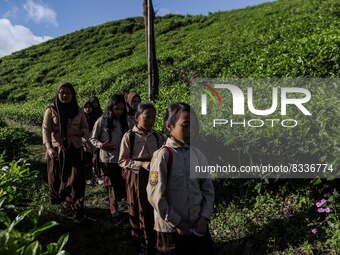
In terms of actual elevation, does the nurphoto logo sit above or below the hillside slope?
below

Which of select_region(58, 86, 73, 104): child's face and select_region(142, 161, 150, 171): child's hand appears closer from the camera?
select_region(142, 161, 150, 171): child's hand

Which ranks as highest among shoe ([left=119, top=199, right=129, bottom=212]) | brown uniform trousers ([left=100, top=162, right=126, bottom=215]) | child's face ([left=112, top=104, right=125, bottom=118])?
child's face ([left=112, top=104, right=125, bottom=118])

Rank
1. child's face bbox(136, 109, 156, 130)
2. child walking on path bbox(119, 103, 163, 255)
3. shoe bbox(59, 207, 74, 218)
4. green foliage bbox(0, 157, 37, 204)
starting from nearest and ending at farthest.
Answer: green foliage bbox(0, 157, 37, 204), child's face bbox(136, 109, 156, 130), child walking on path bbox(119, 103, 163, 255), shoe bbox(59, 207, 74, 218)

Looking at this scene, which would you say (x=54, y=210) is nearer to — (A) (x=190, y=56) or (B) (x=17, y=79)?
(A) (x=190, y=56)

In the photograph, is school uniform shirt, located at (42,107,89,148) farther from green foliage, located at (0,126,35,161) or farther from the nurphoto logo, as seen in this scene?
green foliage, located at (0,126,35,161)

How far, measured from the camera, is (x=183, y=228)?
286cm

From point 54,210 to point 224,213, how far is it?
2633 millimetres

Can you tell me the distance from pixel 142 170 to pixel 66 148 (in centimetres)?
168

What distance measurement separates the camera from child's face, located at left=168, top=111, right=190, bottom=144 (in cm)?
289

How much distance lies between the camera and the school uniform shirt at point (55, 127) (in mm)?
5395

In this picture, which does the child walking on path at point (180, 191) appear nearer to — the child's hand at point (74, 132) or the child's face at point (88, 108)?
the child's hand at point (74, 132)

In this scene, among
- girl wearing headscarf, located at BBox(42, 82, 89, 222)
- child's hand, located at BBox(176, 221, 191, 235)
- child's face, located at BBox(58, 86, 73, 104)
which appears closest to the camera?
child's hand, located at BBox(176, 221, 191, 235)

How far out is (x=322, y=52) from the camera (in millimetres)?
7480

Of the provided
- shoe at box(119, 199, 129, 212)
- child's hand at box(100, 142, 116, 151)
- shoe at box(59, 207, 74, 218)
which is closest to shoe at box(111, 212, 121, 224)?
shoe at box(119, 199, 129, 212)
